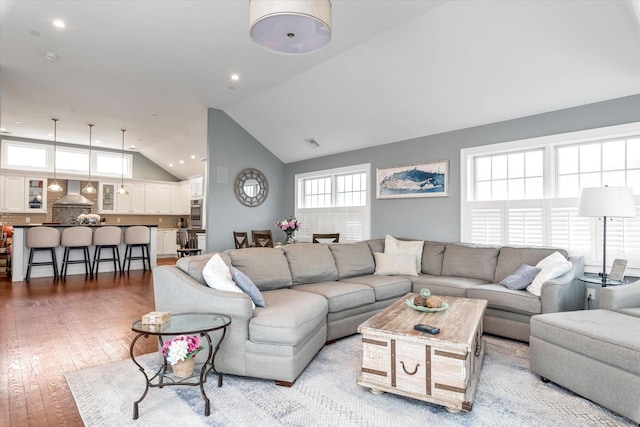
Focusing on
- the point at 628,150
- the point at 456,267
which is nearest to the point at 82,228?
the point at 456,267

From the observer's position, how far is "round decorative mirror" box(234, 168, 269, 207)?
6863 millimetres

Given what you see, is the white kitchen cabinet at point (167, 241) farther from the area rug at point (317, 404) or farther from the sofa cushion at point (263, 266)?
the area rug at point (317, 404)

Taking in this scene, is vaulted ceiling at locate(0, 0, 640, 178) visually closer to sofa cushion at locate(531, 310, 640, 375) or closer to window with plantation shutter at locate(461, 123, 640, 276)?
window with plantation shutter at locate(461, 123, 640, 276)

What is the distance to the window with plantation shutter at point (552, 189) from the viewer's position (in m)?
3.64

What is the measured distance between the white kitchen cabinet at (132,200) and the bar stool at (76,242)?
3.18m

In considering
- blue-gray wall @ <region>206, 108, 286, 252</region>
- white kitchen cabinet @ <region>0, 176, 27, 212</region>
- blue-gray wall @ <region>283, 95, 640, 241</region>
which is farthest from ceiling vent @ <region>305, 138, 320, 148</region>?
white kitchen cabinet @ <region>0, 176, 27, 212</region>

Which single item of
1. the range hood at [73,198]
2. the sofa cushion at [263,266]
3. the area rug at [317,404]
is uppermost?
the range hood at [73,198]

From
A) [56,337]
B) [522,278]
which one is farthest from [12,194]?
[522,278]

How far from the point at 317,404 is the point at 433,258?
2.89 m

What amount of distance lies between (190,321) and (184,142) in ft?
23.9

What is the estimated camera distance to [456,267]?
14.3ft

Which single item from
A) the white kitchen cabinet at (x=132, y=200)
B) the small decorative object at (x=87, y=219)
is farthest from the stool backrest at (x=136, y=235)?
the white kitchen cabinet at (x=132, y=200)

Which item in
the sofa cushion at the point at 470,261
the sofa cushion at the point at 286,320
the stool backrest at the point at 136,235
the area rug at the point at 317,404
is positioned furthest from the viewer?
the stool backrest at the point at 136,235

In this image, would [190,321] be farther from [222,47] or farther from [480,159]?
[480,159]
